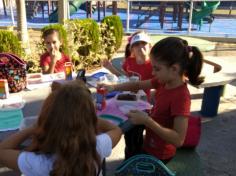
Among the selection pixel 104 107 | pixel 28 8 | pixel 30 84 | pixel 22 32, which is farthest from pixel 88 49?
pixel 28 8

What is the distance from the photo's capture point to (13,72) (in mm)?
2605

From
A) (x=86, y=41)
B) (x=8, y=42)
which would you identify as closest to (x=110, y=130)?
(x=8, y=42)

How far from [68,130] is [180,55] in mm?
881

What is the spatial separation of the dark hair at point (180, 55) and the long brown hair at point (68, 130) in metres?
0.67

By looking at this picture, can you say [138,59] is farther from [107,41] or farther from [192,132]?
[107,41]

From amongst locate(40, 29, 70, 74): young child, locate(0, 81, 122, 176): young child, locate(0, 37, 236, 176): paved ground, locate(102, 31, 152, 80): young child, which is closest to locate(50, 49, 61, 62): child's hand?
locate(40, 29, 70, 74): young child

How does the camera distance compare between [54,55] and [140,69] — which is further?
[54,55]

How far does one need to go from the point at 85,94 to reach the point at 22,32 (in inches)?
213

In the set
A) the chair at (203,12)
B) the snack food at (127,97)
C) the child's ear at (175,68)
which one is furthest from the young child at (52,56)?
the chair at (203,12)

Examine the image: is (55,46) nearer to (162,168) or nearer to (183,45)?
(183,45)

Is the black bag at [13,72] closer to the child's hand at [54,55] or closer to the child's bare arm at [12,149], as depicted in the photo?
the child's hand at [54,55]

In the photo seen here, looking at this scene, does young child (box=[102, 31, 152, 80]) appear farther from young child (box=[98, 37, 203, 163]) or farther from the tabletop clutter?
young child (box=[98, 37, 203, 163])

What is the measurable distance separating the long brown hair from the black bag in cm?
139

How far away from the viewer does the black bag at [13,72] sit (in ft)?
8.46
